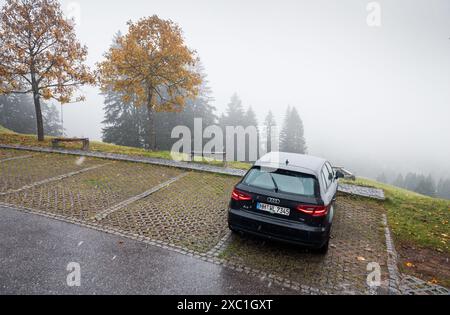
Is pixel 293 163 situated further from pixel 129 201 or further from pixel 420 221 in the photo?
pixel 420 221

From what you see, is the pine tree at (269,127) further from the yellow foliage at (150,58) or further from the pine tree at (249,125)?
the yellow foliage at (150,58)

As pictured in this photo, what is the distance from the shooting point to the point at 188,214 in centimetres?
722

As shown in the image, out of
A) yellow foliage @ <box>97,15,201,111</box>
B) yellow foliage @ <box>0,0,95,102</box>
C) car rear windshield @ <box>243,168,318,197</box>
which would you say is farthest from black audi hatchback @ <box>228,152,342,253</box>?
yellow foliage @ <box>0,0,95,102</box>

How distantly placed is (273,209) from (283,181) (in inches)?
24.2

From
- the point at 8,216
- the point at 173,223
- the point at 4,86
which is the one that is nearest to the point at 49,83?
the point at 4,86

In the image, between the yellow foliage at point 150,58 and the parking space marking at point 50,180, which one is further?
the yellow foliage at point 150,58

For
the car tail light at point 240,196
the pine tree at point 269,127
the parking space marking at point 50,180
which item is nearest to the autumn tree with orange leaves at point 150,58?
the parking space marking at point 50,180

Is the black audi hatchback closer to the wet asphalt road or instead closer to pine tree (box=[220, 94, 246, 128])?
the wet asphalt road

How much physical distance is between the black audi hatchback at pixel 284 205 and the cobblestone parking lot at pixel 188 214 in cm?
51

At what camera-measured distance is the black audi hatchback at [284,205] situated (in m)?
4.82

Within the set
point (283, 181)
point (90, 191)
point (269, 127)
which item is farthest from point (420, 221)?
point (269, 127)

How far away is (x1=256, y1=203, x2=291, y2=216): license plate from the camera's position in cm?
495

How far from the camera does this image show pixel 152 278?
4.36 meters

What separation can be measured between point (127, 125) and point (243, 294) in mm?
32049
